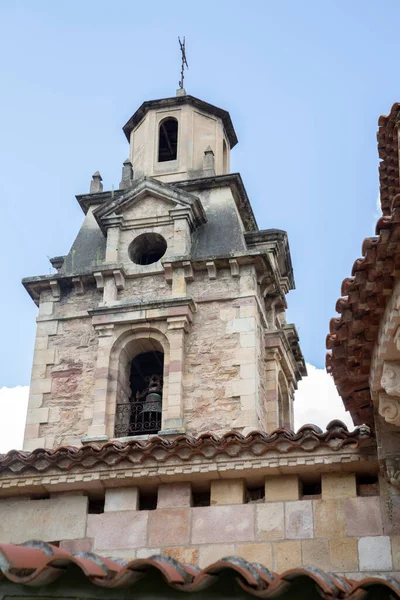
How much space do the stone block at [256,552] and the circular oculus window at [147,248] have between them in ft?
34.7

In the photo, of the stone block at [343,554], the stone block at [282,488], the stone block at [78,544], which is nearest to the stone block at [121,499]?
the stone block at [78,544]

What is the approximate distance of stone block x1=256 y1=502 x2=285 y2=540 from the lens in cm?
866

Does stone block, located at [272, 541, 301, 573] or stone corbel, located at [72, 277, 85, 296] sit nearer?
stone block, located at [272, 541, 301, 573]

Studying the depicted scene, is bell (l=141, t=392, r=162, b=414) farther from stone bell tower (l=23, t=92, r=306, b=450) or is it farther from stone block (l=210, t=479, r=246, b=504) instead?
stone block (l=210, t=479, r=246, b=504)

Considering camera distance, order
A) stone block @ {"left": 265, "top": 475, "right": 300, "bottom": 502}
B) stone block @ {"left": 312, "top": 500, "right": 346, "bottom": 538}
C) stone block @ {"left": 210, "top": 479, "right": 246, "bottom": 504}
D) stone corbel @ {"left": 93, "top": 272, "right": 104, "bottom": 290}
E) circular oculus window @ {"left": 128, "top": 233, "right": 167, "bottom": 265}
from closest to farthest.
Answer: stone block @ {"left": 312, "top": 500, "right": 346, "bottom": 538} → stone block @ {"left": 265, "top": 475, "right": 300, "bottom": 502} → stone block @ {"left": 210, "top": 479, "right": 246, "bottom": 504} → stone corbel @ {"left": 93, "top": 272, "right": 104, "bottom": 290} → circular oculus window @ {"left": 128, "top": 233, "right": 167, "bottom": 265}

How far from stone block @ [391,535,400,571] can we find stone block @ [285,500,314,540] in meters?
0.74

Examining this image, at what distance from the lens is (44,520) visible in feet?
30.3

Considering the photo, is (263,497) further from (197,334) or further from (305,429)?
(197,334)

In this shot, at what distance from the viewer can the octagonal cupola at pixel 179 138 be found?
20.6 m

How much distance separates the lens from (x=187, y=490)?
29.8 feet

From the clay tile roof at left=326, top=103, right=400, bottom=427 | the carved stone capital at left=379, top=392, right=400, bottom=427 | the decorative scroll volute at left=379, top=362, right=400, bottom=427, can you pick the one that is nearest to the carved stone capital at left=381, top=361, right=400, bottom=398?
the decorative scroll volute at left=379, top=362, right=400, bottom=427

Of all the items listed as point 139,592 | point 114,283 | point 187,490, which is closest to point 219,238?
point 114,283

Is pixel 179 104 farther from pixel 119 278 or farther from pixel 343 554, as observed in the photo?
pixel 343 554

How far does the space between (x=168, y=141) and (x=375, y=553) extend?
1487 centimetres
